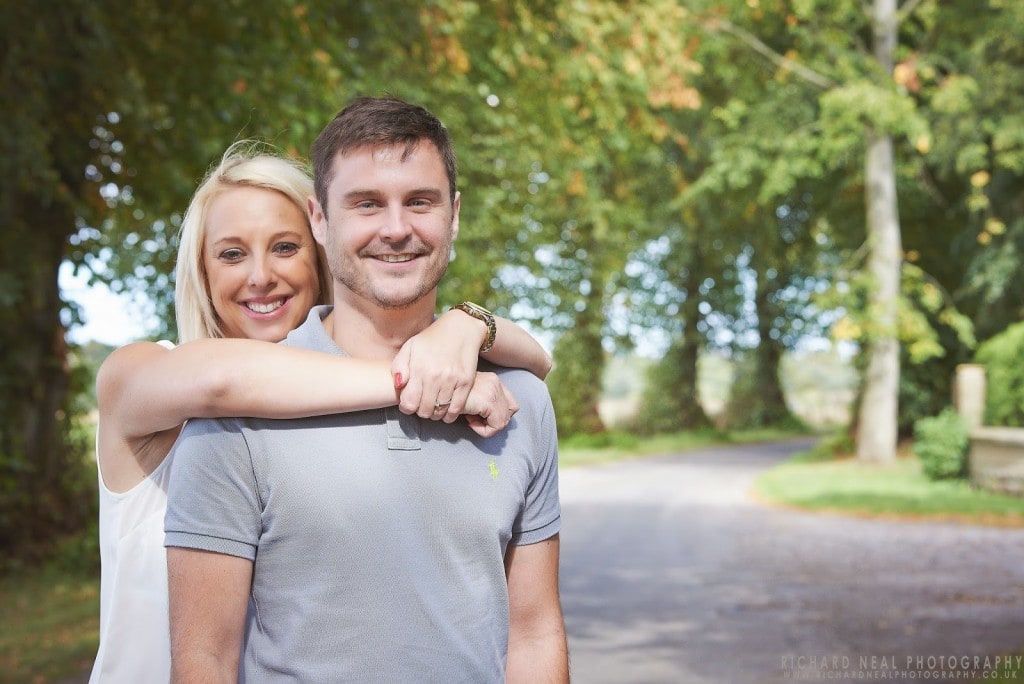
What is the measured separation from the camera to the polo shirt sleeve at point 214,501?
210cm

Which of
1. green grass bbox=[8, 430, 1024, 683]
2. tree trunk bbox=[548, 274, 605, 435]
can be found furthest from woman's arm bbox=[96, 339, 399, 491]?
tree trunk bbox=[548, 274, 605, 435]

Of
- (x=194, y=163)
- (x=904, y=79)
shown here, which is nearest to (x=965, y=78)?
(x=904, y=79)

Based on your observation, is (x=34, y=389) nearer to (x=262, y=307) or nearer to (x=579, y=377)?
(x=262, y=307)

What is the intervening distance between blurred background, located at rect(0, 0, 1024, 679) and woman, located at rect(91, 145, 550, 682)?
0.54 meters

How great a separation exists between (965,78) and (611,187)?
1222cm

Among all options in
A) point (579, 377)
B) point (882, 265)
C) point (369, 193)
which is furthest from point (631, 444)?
point (369, 193)

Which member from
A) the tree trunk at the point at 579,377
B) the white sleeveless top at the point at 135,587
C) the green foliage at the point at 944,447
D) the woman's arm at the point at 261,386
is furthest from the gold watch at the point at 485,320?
the tree trunk at the point at 579,377

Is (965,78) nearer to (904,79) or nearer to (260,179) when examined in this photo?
(904,79)

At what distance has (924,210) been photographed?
2850 centimetres

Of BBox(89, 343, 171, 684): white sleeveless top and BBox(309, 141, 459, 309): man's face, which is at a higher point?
BBox(309, 141, 459, 309): man's face

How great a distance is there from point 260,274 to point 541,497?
0.87m

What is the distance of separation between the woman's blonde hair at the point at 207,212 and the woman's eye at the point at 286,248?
0.25 ft

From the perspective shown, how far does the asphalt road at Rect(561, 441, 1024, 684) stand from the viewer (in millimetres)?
7797

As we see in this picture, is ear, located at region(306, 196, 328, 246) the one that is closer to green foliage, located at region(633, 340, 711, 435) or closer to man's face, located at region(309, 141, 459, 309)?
man's face, located at region(309, 141, 459, 309)
